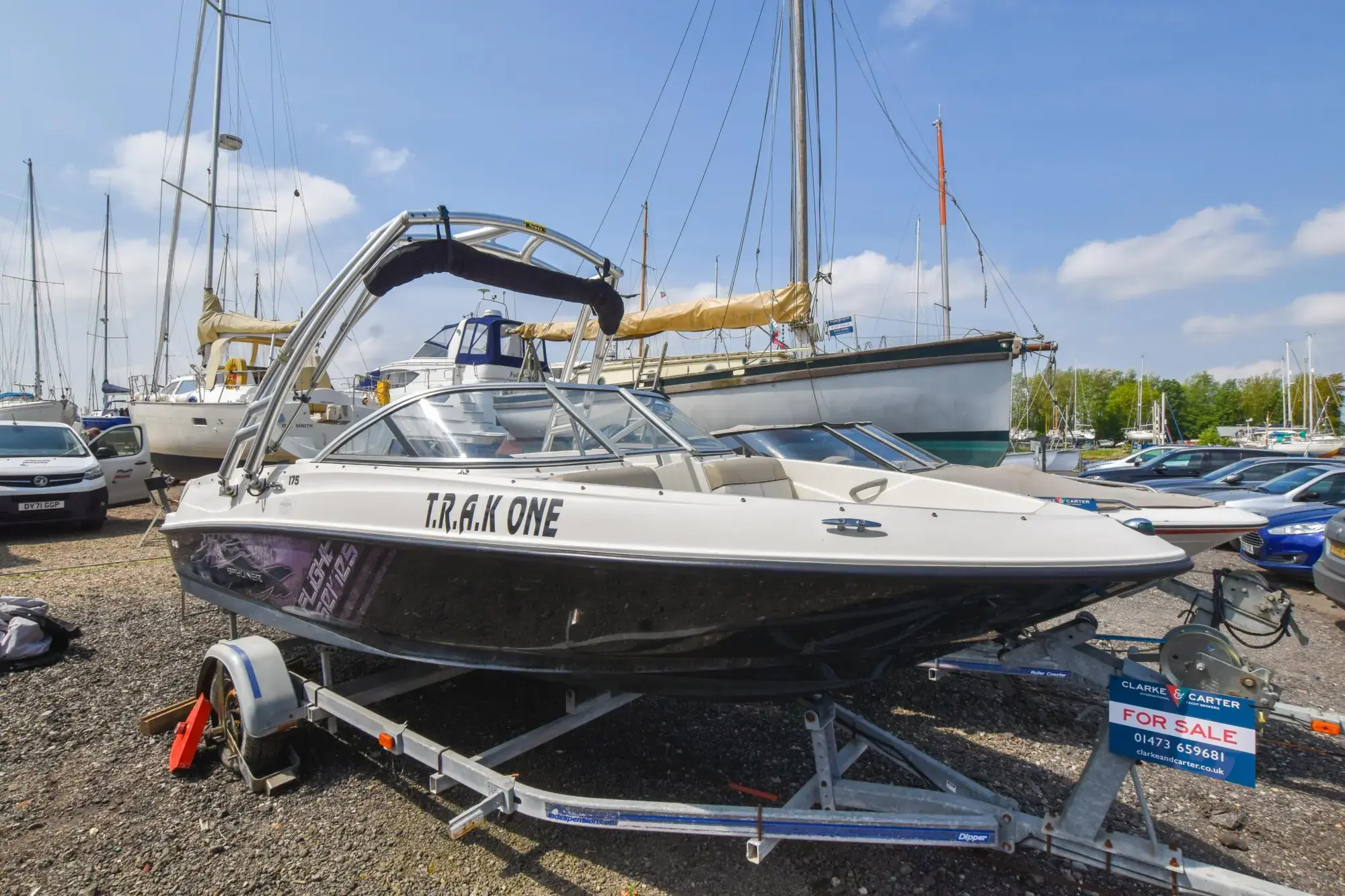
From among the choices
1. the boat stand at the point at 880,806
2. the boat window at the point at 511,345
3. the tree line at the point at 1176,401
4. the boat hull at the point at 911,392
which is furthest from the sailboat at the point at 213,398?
the tree line at the point at 1176,401

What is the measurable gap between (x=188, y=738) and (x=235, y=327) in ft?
36.6

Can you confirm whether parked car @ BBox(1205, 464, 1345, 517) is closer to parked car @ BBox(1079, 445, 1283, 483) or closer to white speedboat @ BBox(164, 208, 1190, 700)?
parked car @ BBox(1079, 445, 1283, 483)

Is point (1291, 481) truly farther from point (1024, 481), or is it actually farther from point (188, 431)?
point (188, 431)

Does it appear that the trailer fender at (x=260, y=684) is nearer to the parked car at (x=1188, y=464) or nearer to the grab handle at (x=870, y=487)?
the grab handle at (x=870, y=487)

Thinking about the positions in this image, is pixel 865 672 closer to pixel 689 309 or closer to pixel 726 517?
pixel 726 517

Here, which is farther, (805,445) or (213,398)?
(213,398)

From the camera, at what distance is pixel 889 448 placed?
19.8 feet

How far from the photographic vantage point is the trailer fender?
290 centimetres

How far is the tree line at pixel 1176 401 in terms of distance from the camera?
56.6m

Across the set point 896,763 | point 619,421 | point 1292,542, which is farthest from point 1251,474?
point 619,421

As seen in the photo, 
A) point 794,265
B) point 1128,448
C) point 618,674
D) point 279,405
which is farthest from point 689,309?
point 1128,448

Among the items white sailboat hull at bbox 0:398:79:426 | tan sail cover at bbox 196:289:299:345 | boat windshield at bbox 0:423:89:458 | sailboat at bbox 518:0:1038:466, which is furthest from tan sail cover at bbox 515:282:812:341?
white sailboat hull at bbox 0:398:79:426

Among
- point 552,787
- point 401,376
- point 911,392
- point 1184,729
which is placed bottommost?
point 552,787

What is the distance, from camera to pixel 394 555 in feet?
8.83
